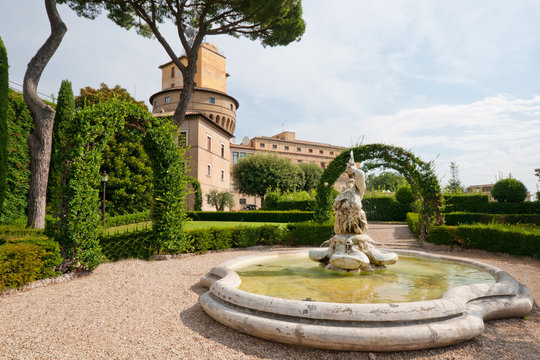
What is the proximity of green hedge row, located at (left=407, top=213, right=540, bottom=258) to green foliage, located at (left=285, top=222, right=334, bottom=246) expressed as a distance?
12.2 feet

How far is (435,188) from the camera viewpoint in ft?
36.0

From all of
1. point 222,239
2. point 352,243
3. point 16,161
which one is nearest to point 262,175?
point 16,161

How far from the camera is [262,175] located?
34.2 metres

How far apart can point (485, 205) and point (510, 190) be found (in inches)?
62.1

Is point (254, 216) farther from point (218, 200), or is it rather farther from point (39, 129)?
point (39, 129)

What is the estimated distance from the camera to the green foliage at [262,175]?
113 ft

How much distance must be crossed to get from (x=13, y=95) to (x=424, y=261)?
17237 mm

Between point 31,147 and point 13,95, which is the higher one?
point 13,95

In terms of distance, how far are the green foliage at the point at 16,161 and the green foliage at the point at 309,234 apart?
11.6 meters

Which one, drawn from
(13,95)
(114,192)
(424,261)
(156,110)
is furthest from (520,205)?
(156,110)

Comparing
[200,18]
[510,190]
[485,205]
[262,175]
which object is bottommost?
[485,205]

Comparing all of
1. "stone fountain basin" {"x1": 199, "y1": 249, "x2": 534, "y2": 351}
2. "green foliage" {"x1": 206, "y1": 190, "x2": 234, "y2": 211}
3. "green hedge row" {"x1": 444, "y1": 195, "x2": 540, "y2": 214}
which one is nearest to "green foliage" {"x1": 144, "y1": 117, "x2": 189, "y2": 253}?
"stone fountain basin" {"x1": 199, "y1": 249, "x2": 534, "y2": 351}

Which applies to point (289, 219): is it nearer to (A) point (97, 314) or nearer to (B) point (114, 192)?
(B) point (114, 192)

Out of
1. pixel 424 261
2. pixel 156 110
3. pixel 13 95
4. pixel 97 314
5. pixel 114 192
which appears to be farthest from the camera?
pixel 156 110
